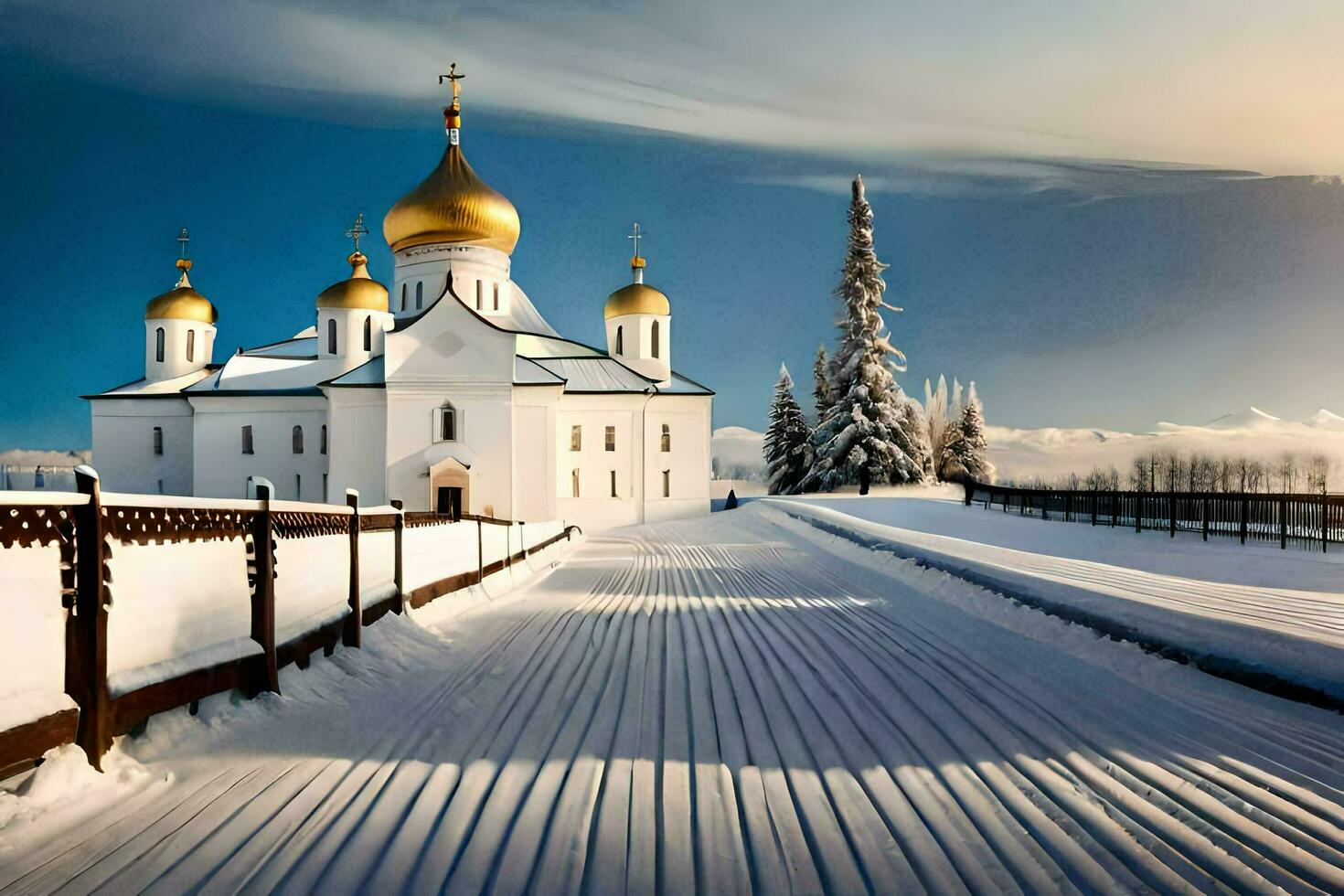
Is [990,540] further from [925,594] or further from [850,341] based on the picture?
[850,341]

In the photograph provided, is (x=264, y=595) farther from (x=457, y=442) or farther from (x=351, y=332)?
(x=351, y=332)

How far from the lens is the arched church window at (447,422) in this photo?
34678mm

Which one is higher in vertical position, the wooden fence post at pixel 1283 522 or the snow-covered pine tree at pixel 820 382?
the snow-covered pine tree at pixel 820 382

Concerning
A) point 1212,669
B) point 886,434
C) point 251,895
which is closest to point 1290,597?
point 1212,669

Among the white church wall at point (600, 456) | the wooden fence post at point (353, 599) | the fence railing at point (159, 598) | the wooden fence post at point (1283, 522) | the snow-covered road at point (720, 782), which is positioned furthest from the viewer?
the white church wall at point (600, 456)

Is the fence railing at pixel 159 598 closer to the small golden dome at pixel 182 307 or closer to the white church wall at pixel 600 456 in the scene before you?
the white church wall at pixel 600 456

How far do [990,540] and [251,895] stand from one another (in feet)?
70.7

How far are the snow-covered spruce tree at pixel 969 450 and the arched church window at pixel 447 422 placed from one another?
3519cm

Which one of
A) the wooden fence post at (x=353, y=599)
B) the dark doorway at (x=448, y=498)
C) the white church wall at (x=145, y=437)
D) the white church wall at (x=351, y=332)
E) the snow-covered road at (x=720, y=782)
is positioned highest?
the white church wall at (x=351, y=332)

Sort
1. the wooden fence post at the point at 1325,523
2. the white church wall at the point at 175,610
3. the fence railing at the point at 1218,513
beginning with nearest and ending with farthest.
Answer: the white church wall at the point at 175,610 < the wooden fence post at the point at 1325,523 < the fence railing at the point at 1218,513

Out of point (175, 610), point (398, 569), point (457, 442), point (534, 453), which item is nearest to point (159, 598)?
point (175, 610)

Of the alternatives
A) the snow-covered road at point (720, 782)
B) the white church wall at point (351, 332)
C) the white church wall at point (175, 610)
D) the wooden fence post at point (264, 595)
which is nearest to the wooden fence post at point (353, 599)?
the snow-covered road at point (720, 782)

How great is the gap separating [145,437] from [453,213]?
1930 cm

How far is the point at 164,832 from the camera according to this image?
338cm
